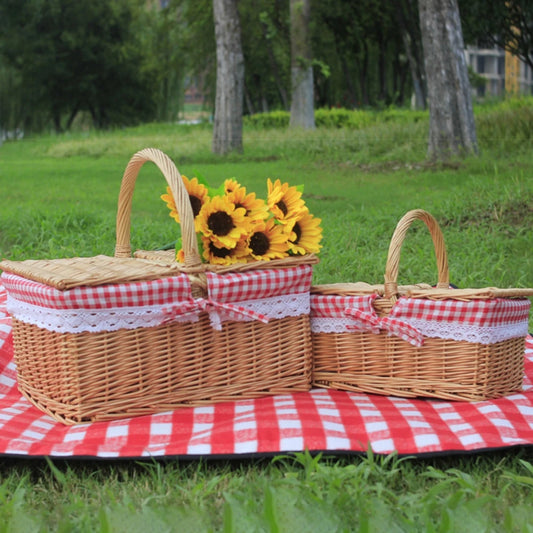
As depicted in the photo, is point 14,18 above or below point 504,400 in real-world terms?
above

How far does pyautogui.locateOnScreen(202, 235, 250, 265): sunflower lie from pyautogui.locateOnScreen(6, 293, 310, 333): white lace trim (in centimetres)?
15

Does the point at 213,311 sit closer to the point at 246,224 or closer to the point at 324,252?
the point at 246,224

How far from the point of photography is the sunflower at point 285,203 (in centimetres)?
266

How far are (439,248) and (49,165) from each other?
10.3 meters

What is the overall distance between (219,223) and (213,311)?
30 cm

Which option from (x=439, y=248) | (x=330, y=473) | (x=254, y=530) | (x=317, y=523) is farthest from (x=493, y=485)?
(x=439, y=248)

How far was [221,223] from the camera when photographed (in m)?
2.54

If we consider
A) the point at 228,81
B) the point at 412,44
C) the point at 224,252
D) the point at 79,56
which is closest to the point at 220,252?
the point at 224,252

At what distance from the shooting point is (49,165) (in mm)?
12156

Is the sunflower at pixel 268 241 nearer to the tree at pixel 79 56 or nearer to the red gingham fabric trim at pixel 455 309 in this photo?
the red gingham fabric trim at pixel 455 309

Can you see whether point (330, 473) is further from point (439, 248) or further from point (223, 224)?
point (439, 248)

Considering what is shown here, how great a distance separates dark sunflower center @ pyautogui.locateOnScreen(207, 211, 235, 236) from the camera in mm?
2535

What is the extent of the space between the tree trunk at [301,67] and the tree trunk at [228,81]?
13.3 feet

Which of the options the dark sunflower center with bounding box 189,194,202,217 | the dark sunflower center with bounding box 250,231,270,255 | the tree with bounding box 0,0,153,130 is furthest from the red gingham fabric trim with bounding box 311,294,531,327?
the tree with bounding box 0,0,153,130
